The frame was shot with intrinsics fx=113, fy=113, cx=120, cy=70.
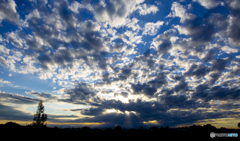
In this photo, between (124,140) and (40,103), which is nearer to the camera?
(124,140)

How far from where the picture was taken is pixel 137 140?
2894cm

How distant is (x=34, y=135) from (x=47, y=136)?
8.14 ft

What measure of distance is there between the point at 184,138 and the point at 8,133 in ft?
136

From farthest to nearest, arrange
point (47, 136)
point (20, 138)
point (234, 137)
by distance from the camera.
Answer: point (234, 137), point (47, 136), point (20, 138)

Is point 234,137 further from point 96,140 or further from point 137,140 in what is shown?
point 96,140

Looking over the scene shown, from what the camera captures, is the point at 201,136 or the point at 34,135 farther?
the point at 201,136

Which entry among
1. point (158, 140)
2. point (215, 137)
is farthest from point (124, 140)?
point (215, 137)

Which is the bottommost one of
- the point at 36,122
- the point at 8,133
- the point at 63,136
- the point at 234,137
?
the point at 36,122

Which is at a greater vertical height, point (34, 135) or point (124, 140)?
point (34, 135)

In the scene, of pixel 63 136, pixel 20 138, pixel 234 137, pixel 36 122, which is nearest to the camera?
pixel 20 138

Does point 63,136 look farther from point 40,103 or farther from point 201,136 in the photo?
point 40,103

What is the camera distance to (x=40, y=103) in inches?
3898

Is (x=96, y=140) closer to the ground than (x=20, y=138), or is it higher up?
closer to the ground

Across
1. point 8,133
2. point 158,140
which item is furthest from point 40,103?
point 158,140
